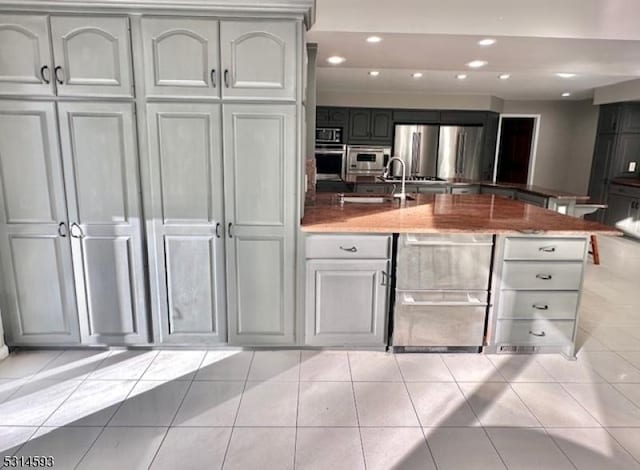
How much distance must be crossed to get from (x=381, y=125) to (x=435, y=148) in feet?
3.38

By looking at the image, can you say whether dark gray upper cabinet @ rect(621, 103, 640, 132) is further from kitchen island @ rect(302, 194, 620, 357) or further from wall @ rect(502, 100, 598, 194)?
kitchen island @ rect(302, 194, 620, 357)

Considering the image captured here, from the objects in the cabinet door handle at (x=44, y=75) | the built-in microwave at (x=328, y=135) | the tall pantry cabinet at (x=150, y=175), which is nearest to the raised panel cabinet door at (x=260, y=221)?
the tall pantry cabinet at (x=150, y=175)

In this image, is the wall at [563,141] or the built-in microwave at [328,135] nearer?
the built-in microwave at [328,135]

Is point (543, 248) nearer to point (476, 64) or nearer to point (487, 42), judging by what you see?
point (487, 42)

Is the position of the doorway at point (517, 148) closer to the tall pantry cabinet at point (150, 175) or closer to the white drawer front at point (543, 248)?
the white drawer front at point (543, 248)

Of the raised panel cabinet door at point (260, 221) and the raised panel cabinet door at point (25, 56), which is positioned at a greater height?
the raised panel cabinet door at point (25, 56)

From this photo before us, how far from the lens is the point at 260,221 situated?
2588 mm

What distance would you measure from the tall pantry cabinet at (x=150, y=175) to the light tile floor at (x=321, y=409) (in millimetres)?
258

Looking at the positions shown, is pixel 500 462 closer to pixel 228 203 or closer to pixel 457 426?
pixel 457 426

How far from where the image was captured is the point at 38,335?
8.85 feet

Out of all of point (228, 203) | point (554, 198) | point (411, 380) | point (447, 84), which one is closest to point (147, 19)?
point (228, 203)

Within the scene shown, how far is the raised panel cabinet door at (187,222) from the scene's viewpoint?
2.45 meters

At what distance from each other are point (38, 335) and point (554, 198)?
5.08m

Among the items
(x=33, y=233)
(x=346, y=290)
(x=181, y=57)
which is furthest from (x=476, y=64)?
(x=33, y=233)
